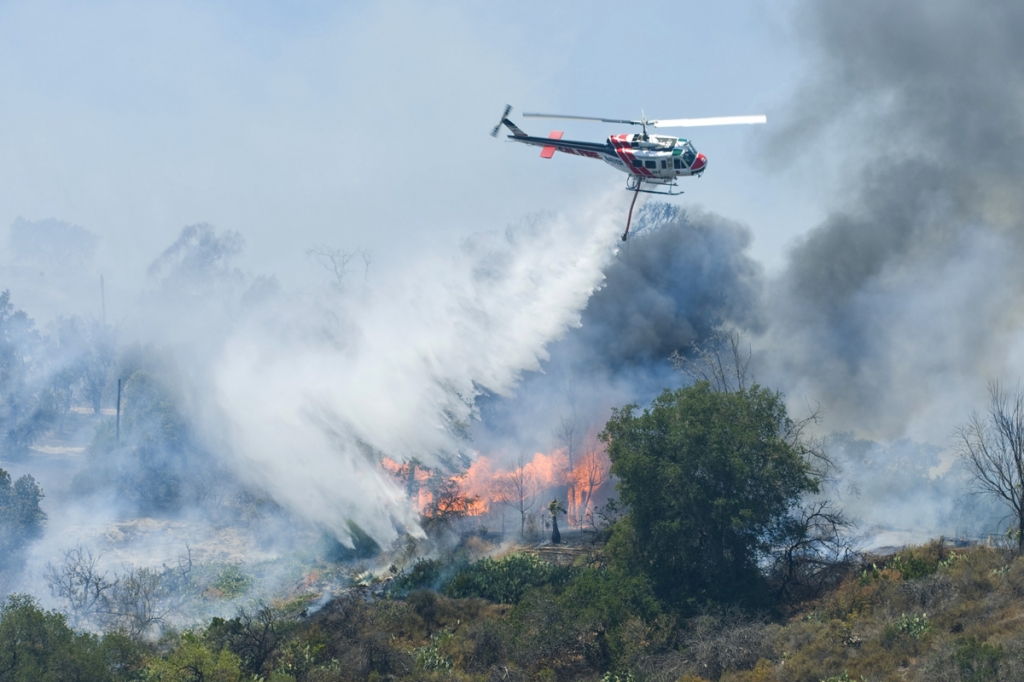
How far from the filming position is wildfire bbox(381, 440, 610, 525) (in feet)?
182

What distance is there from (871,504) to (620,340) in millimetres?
19812

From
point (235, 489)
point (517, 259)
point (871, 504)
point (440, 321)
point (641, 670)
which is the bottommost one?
point (641, 670)

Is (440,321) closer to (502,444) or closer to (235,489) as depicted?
(502,444)

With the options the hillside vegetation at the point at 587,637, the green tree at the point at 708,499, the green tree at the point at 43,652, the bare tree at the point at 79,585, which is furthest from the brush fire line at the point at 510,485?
the green tree at the point at 43,652

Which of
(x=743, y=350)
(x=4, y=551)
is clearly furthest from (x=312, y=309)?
(x=743, y=350)

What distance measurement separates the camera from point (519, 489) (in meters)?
60.9

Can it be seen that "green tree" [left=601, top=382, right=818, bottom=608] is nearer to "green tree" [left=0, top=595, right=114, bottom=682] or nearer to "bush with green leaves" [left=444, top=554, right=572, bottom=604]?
"bush with green leaves" [left=444, top=554, right=572, bottom=604]

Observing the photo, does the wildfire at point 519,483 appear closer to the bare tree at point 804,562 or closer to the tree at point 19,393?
the bare tree at point 804,562

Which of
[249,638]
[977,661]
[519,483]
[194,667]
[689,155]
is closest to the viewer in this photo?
[977,661]

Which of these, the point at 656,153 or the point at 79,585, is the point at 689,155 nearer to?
the point at 656,153

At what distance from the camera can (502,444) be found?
205 feet

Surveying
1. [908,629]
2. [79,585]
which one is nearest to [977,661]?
[908,629]

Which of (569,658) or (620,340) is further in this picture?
(620,340)

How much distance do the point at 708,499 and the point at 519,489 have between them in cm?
1979
